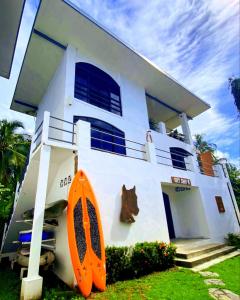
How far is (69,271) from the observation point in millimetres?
4762

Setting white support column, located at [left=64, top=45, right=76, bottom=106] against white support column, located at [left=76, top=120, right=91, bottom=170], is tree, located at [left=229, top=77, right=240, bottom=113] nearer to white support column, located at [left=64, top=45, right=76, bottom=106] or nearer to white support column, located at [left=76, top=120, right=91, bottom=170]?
white support column, located at [left=64, top=45, right=76, bottom=106]

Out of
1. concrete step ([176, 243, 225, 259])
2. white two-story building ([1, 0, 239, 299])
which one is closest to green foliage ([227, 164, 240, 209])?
white two-story building ([1, 0, 239, 299])

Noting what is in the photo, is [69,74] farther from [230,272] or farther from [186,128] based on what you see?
[230,272]

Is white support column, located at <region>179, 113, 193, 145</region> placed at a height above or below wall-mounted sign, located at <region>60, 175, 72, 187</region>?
above

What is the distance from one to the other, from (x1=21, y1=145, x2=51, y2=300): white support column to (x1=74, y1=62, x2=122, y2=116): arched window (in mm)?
4970

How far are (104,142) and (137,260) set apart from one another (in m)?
5.10

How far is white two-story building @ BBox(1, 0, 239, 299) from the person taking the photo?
577cm

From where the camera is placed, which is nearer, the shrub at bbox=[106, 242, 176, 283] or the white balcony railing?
the shrub at bbox=[106, 242, 176, 283]

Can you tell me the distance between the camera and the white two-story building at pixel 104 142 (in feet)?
18.9

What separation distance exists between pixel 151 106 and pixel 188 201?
772cm

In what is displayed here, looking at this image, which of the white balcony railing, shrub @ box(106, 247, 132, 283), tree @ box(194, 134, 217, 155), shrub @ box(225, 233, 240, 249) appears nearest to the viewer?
shrub @ box(106, 247, 132, 283)

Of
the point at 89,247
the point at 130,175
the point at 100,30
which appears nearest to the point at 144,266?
the point at 89,247

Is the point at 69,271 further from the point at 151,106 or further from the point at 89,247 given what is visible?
the point at 151,106

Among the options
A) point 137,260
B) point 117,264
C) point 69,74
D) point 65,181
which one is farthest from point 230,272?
point 69,74
